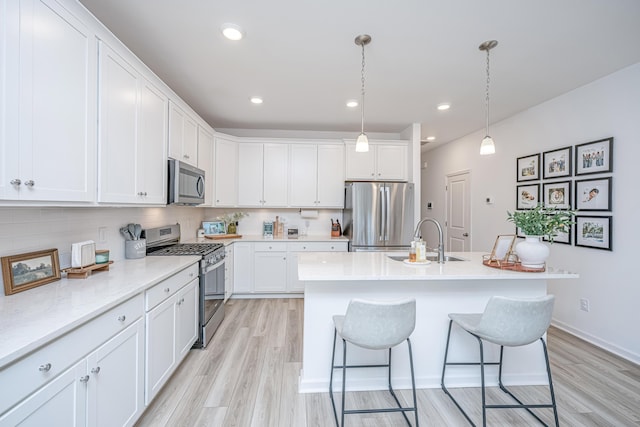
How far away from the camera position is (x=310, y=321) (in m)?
2.11

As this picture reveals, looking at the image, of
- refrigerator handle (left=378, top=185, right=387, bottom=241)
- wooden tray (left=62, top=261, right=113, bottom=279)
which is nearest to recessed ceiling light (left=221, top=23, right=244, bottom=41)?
wooden tray (left=62, top=261, right=113, bottom=279)

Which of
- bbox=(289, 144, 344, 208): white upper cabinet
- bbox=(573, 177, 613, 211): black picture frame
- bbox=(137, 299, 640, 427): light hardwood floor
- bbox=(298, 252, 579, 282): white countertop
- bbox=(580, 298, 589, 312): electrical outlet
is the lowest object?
bbox=(137, 299, 640, 427): light hardwood floor

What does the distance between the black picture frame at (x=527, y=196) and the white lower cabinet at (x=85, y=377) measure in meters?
4.34

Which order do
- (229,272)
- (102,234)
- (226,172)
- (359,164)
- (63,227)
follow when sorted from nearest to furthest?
1. (63,227)
2. (102,234)
3. (229,272)
4. (226,172)
5. (359,164)

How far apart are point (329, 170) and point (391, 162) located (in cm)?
98

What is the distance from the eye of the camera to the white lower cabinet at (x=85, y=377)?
97 cm

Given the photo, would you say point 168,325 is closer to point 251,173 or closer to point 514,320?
point 514,320

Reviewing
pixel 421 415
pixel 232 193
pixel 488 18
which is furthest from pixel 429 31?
pixel 232 193

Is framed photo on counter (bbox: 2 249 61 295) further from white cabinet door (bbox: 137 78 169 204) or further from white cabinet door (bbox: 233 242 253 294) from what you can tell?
white cabinet door (bbox: 233 242 253 294)

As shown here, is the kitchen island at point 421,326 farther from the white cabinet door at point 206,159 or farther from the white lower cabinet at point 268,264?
the white cabinet door at point 206,159

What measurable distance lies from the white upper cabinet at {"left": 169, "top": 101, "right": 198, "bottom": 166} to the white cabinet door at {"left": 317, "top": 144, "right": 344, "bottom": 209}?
185cm

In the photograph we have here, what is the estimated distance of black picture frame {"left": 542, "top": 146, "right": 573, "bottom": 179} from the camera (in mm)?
3193

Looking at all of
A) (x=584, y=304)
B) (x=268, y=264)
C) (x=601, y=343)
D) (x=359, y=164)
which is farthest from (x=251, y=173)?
(x=601, y=343)

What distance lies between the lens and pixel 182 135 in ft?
9.82
